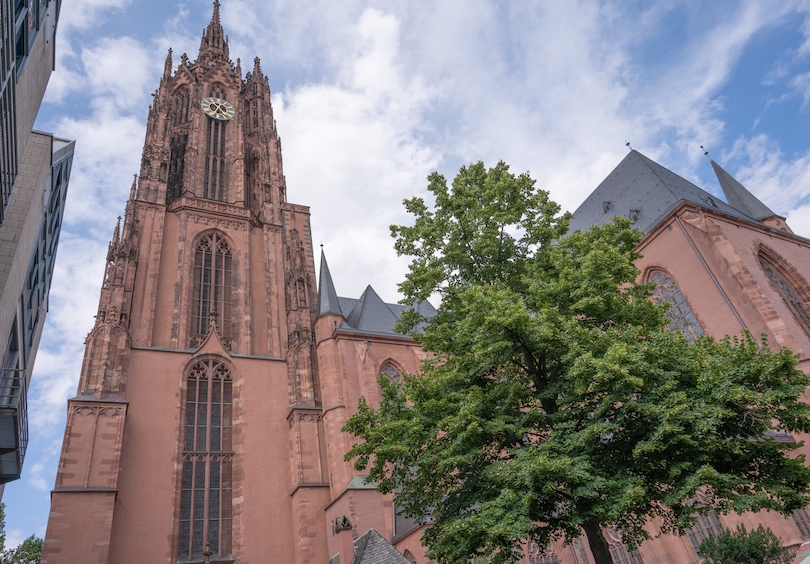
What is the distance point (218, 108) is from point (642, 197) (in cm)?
2107

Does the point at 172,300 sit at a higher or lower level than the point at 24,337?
higher

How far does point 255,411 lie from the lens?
64.0 ft

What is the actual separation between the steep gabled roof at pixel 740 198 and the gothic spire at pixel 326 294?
17484 millimetres

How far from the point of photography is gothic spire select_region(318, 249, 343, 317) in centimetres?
2191

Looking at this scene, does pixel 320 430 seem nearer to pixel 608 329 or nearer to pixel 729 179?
pixel 608 329

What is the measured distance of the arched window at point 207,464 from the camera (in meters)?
16.8

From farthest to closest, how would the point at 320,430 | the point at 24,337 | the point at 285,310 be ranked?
1. the point at 285,310
2. the point at 320,430
3. the point at 24,337

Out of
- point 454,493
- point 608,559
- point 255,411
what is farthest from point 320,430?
point 608,559

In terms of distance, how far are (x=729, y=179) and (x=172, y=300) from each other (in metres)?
24.6

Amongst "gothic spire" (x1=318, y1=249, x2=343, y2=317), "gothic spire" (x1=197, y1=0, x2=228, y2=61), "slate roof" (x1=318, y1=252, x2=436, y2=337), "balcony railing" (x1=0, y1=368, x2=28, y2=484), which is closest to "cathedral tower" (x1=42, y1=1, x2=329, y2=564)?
"gothic spire" (x1=318, y1=249, x2=343, y2=317)

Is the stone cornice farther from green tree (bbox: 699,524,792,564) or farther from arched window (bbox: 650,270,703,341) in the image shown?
green tree (bbox: 699,524,792,564)

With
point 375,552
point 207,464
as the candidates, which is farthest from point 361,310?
point 375,552

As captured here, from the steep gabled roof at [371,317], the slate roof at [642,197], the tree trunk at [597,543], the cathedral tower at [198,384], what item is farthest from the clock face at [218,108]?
the tree trunk at [597,543]

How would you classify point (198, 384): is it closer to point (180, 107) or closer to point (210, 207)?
point (210, 207)
